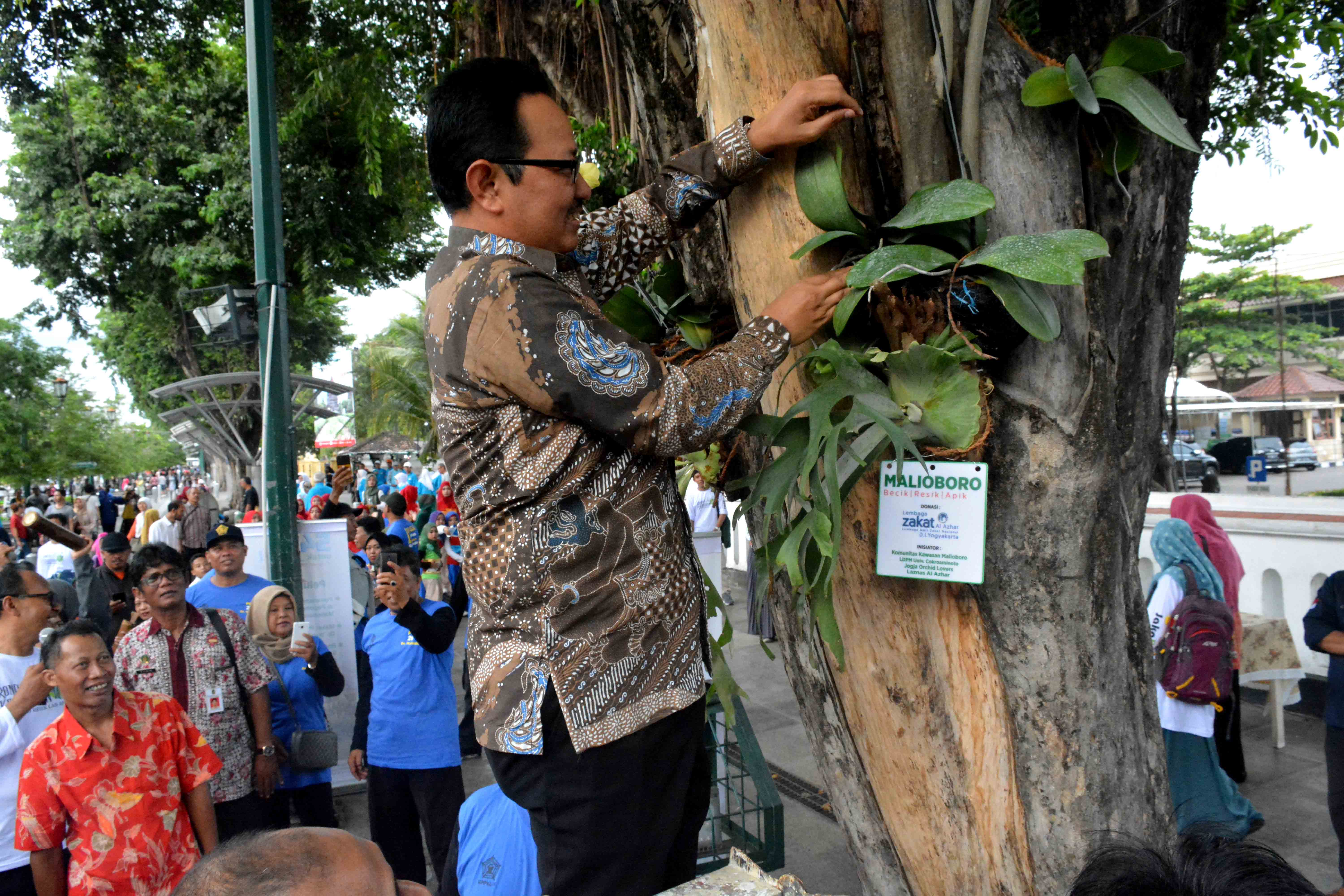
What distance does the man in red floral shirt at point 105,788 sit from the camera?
3.18 m

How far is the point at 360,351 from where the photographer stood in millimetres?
29484

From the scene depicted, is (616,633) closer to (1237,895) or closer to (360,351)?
(1237,895)

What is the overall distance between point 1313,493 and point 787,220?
18.8 meters

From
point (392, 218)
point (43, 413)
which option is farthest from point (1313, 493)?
point (43, 413)

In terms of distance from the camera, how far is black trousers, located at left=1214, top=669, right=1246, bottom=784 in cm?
506

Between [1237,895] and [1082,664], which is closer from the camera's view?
[1237,895]

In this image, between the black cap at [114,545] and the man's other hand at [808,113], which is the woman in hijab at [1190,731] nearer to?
the man's other hand at [808,113]

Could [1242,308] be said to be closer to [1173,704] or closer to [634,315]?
[1173,704]

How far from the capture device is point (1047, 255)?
142 centimetres

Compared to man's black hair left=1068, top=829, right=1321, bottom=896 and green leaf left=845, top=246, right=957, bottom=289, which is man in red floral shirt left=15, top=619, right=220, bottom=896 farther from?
green leaf left=845, top=246, right=957, bottom=289

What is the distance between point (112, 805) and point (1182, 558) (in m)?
4.92

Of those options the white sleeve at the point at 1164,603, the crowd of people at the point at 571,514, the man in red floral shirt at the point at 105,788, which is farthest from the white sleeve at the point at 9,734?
the white sleeve at the point at 1164,603

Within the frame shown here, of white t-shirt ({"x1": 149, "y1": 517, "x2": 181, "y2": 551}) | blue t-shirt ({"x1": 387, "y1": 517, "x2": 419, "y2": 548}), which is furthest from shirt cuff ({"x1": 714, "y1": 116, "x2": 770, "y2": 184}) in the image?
white t-shirt ({"x1": 149, "y1": 517, "x2": 181, "y2": 551})

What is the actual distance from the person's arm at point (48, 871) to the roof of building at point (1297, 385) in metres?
37.4
